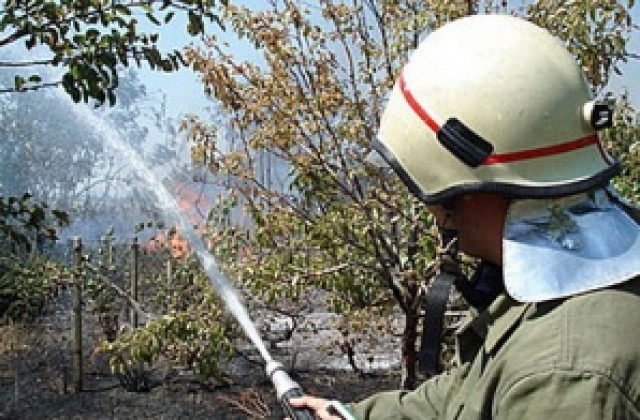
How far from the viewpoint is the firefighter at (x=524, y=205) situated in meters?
1.08

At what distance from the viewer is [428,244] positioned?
3.43 meters

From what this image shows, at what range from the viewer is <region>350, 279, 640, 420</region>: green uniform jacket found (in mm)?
1030

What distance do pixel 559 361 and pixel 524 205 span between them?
0.83 feet

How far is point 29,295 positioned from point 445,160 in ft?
20.7

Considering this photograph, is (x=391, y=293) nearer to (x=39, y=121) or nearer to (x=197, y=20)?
(x=197, y=20)

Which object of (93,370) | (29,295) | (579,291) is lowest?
(93,370)

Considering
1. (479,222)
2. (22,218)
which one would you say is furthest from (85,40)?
(479,222)

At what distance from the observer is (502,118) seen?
124 cm

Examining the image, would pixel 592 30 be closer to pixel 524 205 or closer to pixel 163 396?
pixel 524 205

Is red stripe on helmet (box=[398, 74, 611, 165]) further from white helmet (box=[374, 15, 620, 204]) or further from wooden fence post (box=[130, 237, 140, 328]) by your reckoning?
wooden fence post (box=[130, 237, 140, 328])

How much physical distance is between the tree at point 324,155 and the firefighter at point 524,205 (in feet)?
7.03

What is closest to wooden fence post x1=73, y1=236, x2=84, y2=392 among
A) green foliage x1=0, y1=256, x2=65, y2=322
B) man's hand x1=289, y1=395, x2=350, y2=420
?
green foliage x1=0, y1=256, x2=65, y2=322

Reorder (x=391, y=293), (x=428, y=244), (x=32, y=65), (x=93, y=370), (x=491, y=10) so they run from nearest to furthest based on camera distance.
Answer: (x=32, y=65)
(x=428, y=244)
(x=491, y=10)
(x=391, y=293)
(x=93, y=370)

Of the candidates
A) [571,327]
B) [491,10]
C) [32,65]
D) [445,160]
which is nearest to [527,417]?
[571,327]
